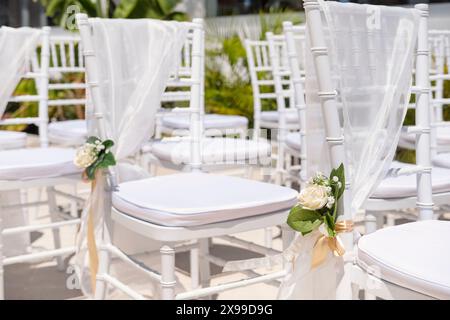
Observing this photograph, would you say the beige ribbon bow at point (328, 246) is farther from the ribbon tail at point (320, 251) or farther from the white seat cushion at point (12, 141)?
the white seat cushion at point (12, 141)

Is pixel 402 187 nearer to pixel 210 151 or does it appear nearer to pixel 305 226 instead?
pixel 305 226

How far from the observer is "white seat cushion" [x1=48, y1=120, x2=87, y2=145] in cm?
306

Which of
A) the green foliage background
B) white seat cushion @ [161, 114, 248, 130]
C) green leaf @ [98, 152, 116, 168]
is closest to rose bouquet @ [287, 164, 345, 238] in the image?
→ green leaf @ [98, 152, 116, 168]

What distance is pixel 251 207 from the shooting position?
Answer: 60.2 inches

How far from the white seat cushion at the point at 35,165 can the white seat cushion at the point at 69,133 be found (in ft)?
2.86

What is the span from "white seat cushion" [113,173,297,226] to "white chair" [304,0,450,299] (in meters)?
0.32

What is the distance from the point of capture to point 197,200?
1545 millimetres

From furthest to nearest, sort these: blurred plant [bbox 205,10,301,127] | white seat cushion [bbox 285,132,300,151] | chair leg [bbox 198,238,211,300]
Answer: blurred plant [bbox 205,10,301,127], white seat cushion [bbox 285,132,300,151], chair leg [bbox 198,238,211,300]

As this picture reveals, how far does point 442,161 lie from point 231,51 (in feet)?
13.2

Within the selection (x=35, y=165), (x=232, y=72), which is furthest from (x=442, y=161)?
(x=232, y=72)

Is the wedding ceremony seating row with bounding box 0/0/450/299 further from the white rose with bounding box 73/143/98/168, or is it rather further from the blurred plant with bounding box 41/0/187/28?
the blurred plant with bounding box 41/0/187/28

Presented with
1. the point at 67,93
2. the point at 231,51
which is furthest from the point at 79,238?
the point at 67,93

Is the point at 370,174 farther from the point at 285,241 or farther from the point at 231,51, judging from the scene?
the point at 231,51

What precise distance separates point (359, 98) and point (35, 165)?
1109 millimetres
